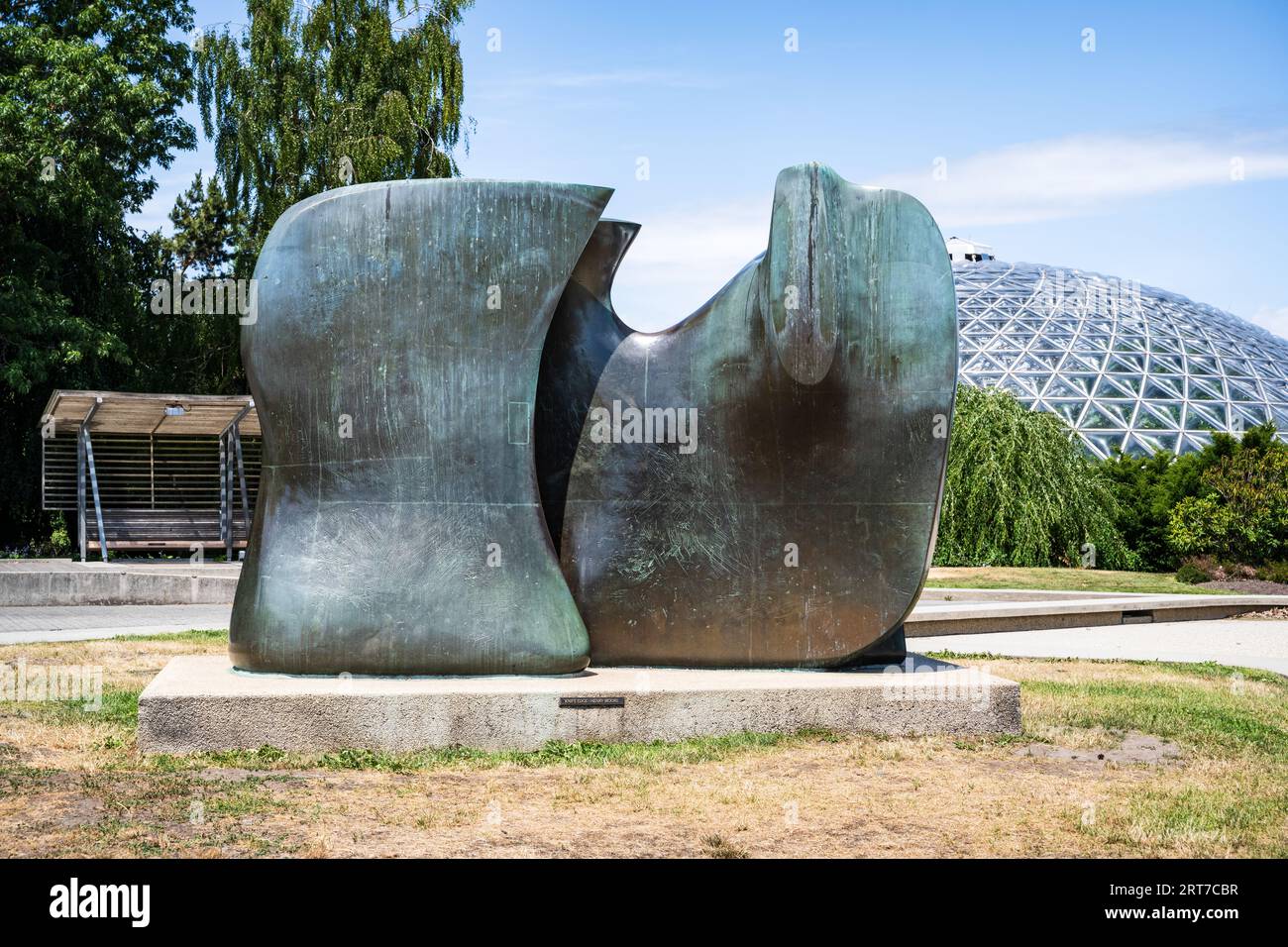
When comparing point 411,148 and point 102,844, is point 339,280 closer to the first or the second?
point 102,844

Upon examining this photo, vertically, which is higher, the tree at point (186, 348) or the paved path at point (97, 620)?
the tree at point (186, 348)

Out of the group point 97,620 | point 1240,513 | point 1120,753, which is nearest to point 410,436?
point 1120,753

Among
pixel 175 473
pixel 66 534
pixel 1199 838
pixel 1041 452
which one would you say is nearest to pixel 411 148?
pixel 175 473

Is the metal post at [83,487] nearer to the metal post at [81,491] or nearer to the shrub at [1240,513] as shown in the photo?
the metal post at [81,491]

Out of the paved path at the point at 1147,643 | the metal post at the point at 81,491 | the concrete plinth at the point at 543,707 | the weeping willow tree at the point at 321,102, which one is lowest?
the paved path at the point at 1147,643

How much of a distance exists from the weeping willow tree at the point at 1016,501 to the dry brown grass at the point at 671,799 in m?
17.3

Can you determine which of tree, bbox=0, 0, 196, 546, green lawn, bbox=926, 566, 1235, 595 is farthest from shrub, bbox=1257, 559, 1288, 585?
tree, bbox=0, 0, 196, 546

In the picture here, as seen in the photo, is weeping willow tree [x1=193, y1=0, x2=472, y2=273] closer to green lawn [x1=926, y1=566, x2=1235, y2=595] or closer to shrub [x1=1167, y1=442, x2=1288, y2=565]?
green lawn [x1=926, y1=566, x2=1235, y2=595]

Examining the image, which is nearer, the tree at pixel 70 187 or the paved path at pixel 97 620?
the paved path at pixel 97 620

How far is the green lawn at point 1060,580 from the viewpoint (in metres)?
21.5

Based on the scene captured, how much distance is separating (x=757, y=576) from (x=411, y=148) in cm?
1837

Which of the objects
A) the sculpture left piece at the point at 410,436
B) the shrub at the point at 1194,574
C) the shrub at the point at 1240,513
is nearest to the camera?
the sculpture left piece at the point at 410,436

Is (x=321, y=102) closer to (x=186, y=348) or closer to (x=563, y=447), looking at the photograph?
(x=186, y=348)

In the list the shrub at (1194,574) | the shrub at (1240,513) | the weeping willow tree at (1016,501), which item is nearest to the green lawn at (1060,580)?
the shrub at (1194,574)
